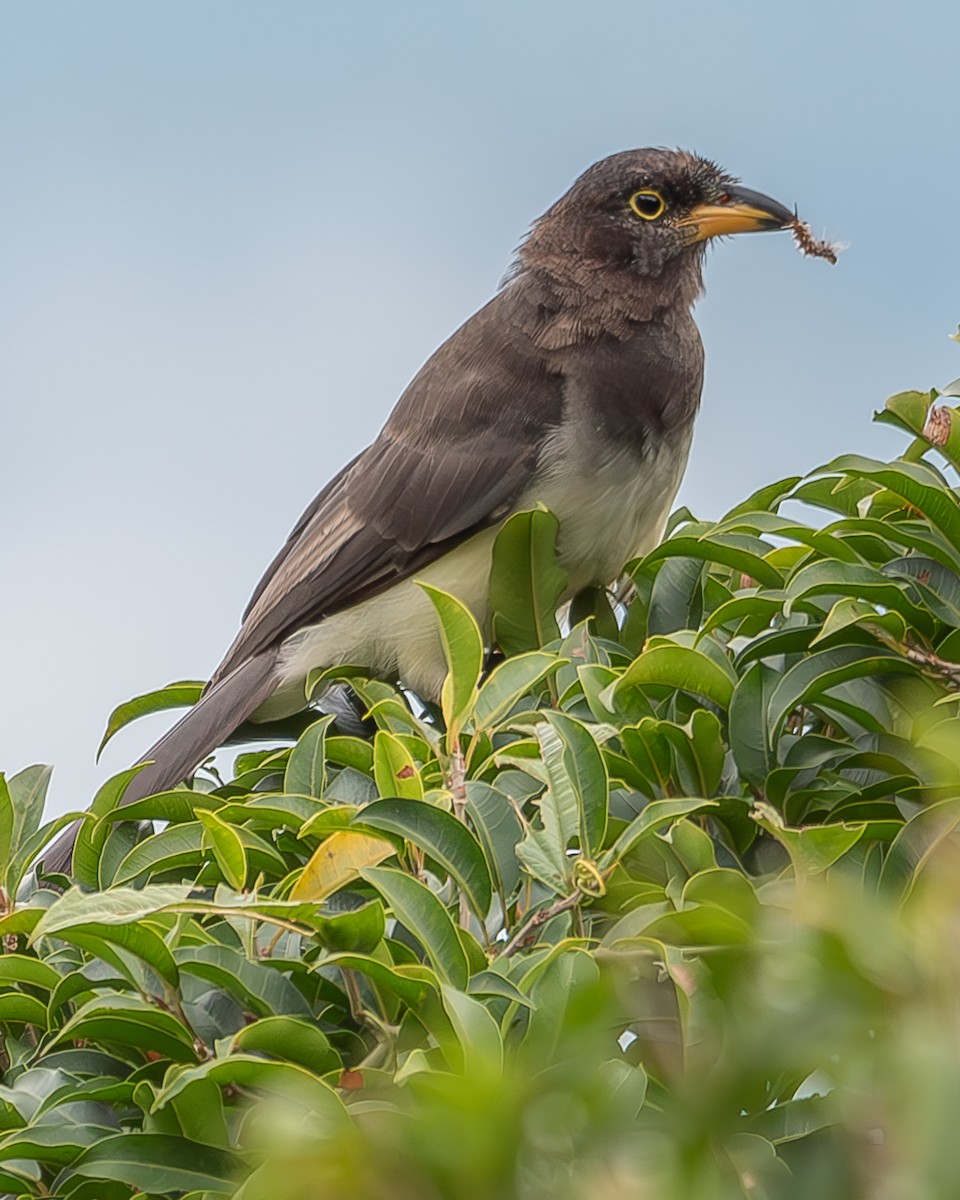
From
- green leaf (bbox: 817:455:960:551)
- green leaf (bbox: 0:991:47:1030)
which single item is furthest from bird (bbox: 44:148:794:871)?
green leaf (bbox: 0:991:47:1030)

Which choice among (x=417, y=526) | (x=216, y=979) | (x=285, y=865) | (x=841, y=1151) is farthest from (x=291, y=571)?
(x=841, y=1151)

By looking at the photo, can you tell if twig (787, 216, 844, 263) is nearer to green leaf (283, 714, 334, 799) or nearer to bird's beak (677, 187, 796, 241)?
bird's beak (677, 187, 796, 241)

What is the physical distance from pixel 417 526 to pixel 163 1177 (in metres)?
2.79

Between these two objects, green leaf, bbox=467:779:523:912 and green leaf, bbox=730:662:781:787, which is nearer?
green leaf, bbox=467:779:523:912

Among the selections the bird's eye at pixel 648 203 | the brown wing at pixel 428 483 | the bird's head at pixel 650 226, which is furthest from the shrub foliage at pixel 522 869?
the bird's eye at pixel 648 203

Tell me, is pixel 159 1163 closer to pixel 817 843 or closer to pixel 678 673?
pixel 817 843

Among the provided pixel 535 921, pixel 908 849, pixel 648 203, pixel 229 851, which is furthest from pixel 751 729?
pixel 648 203

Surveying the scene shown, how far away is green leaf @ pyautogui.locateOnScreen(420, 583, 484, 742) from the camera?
81.7 inches

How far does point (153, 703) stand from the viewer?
10.3ft

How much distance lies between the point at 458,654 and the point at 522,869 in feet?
1.06

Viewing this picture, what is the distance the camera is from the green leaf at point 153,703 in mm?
3100

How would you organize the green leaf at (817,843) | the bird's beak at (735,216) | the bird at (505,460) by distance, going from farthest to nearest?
the bird's beak at (735,216) → the bird at (505,460) → the green leaf at (817,843)

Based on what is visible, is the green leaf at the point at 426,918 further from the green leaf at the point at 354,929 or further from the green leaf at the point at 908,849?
the green leaf at the point at 908,849

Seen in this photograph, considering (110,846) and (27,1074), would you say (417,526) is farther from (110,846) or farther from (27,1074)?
(27,1074)
